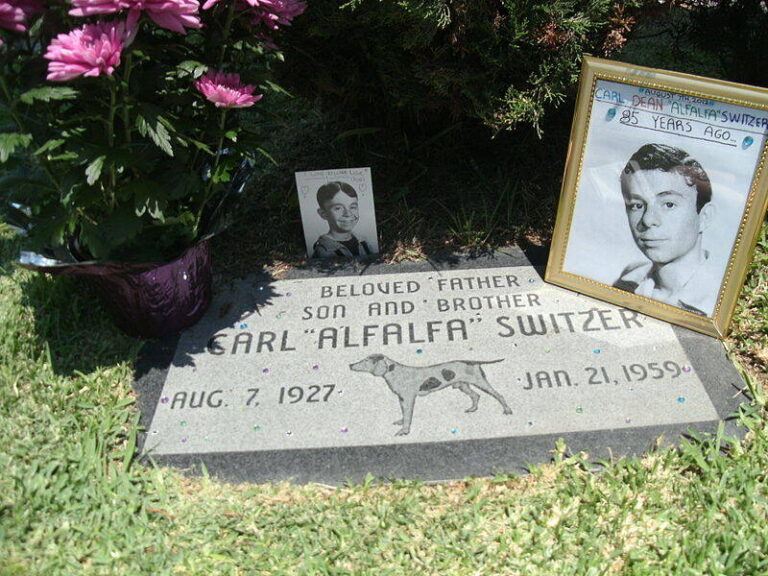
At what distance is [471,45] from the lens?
260cm

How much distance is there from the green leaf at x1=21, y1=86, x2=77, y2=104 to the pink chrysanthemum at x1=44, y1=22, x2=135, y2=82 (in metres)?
0.13

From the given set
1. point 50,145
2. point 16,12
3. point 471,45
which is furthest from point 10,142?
point 471,45

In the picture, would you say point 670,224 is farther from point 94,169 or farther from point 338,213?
point 94,169

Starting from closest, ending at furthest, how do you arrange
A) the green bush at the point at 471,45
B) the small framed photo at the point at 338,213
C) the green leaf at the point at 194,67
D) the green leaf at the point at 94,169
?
1. the green leaf at the point at 94,169
2. the green leaf at the point at 194,67
3. the green bush at the point at 471,45
4. the small framed photo at the point at 338,213

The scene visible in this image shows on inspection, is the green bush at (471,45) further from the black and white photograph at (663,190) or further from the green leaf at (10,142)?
the green leaf at (10,142)

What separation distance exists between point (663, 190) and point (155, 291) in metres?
1.85

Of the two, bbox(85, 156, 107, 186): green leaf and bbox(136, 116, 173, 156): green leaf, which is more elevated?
bbox(136, 116, 173, 156): green leaf

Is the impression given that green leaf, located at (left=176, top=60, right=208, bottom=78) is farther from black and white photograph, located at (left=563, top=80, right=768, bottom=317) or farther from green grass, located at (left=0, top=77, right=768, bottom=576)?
black and white photograph, located at (left=563, top=80, right=768, bottom=317)

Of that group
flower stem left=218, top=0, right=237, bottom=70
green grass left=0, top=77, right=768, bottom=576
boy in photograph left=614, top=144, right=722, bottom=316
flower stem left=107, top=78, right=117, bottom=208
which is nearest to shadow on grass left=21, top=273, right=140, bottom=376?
green grass left=0, top=77, right=768, bottom=576

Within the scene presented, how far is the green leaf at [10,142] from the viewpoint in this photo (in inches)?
77.1

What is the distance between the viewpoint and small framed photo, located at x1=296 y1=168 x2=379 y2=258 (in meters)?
2.86

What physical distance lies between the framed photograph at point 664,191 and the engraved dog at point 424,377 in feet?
2.11

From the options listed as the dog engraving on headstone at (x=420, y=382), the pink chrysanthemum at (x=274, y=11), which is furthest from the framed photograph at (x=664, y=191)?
the pink chrysanthemum at (x=274, y=11)

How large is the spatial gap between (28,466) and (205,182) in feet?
3.67
